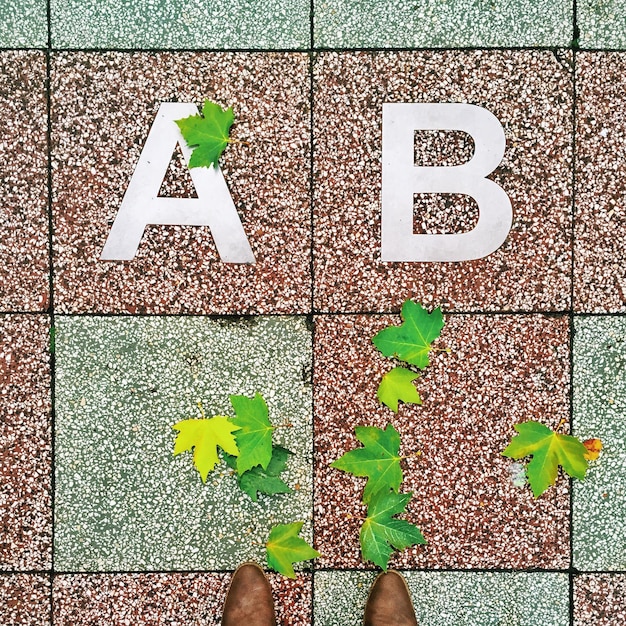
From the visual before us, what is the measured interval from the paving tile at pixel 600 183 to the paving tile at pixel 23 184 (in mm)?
2187

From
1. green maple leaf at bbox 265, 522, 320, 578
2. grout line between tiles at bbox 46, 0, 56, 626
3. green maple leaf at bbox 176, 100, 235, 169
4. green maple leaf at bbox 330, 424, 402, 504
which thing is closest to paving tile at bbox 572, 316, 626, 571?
green maple leaf at bbox 330, 424, 402, 504

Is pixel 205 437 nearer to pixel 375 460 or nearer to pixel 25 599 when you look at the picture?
Answer: pixel 375 460

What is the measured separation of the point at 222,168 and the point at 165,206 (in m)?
0.28

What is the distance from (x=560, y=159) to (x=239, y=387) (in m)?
1.61

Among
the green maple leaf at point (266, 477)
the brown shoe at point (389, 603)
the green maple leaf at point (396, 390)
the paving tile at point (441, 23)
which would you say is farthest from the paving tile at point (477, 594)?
the paving tile at point (441, 23)

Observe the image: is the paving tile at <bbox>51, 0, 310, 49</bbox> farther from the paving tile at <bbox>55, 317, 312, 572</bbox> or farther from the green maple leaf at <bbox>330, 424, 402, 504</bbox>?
the green maple leaf at <bbox>330, 424, 402, 504</bbox>

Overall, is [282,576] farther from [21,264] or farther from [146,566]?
[21,264]

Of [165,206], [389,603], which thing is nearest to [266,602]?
[389,603]

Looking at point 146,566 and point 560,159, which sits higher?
point 560,159

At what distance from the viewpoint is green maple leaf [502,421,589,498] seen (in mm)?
2328

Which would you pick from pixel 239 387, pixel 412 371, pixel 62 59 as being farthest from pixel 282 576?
pixel 62 59

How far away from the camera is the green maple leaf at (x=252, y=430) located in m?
2.31

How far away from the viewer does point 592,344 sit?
2383 mm

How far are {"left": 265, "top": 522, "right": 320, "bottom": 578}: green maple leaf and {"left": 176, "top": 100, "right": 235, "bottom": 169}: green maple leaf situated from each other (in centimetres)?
151
